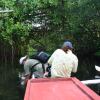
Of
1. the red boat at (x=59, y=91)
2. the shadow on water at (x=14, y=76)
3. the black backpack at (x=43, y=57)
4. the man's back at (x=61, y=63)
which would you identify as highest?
the red boat at (x=59, y=91)

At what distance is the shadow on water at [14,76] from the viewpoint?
1302cm

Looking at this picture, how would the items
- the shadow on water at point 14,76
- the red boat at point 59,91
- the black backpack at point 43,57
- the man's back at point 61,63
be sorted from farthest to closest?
1. the shadow on water at point 14,76
2. the black backpack at point 43,57
3. the man's back at point 61,63
4. the red boat at point 59,91

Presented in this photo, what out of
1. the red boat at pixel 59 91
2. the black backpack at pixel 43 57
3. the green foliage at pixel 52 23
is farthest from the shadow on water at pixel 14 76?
the red boat at pixel 59 91

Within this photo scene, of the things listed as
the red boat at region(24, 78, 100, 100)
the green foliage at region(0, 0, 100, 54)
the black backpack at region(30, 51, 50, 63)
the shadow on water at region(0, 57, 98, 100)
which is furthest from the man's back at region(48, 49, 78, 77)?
the green foliage at region(0, 0, 100, 54)

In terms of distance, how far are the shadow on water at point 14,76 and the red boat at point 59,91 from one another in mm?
6545

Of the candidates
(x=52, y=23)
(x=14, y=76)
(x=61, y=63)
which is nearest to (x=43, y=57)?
(x=61, y=63)

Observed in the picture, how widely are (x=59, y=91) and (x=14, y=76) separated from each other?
1325 cm

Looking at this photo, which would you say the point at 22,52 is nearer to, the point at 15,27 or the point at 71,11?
the point at 15,27

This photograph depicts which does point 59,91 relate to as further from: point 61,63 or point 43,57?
point 43,57

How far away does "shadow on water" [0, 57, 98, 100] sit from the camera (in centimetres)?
1302

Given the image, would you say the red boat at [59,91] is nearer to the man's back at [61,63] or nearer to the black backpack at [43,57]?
the man's back at [61,63]

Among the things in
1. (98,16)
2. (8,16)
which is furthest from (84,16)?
(8,16)

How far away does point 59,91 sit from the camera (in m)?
4.72

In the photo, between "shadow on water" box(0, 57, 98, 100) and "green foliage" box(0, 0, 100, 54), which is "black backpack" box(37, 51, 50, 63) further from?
"green foliage" box(0, 0, 100, 54)
